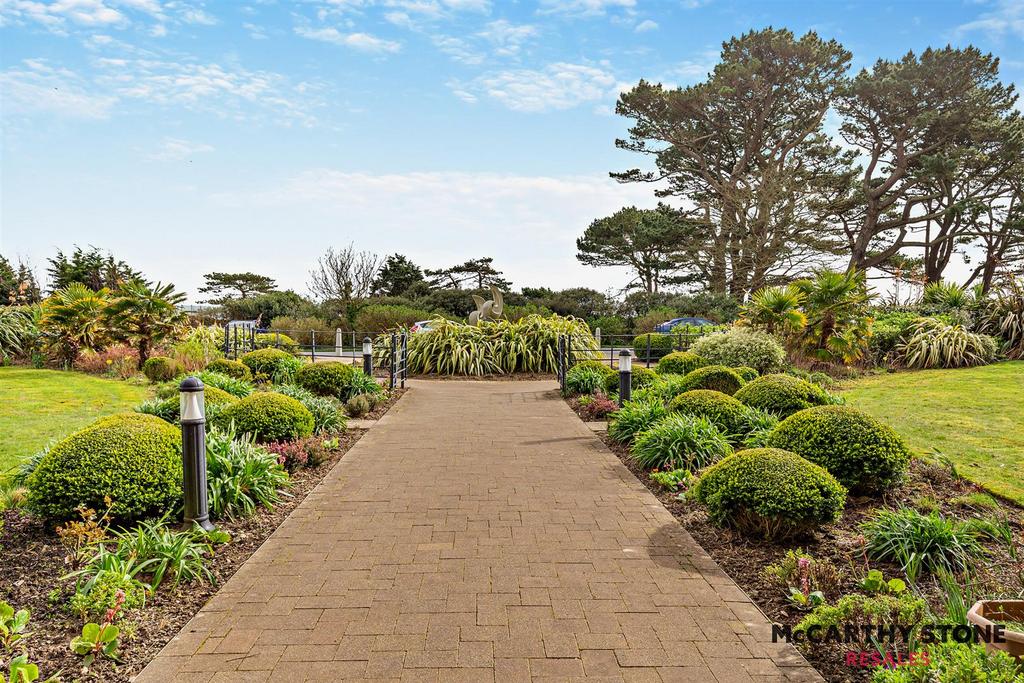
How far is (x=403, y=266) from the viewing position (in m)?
44.8

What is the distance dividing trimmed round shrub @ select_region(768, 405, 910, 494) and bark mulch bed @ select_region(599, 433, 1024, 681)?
19 centimetres

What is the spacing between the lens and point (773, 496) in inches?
168

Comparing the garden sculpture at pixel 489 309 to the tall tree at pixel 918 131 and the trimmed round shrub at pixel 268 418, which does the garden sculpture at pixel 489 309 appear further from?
the tall tree at pixel 918 131

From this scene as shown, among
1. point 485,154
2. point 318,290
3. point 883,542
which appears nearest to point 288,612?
point 883,542

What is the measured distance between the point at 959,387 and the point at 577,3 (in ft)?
27.8

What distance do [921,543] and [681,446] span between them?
9.16ft

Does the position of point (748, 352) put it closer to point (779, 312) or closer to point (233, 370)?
point (779, 312)

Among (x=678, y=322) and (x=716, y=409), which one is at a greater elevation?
(x=678, y=322)

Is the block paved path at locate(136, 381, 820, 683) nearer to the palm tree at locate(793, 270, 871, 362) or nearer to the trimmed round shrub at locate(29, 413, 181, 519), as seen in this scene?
the trimmed round shrub at locate(29, 413, 181, 519)

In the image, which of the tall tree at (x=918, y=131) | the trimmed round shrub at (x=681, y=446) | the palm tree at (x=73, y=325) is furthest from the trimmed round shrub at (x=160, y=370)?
the tall tree at (x=918, y=131)

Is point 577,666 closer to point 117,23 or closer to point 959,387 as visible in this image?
point 117,23

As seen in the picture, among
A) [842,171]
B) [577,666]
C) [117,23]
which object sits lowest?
[577,666]

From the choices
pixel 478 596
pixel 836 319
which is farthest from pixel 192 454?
pixel 836 319

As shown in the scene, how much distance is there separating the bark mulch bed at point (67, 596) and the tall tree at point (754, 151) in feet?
95.3
